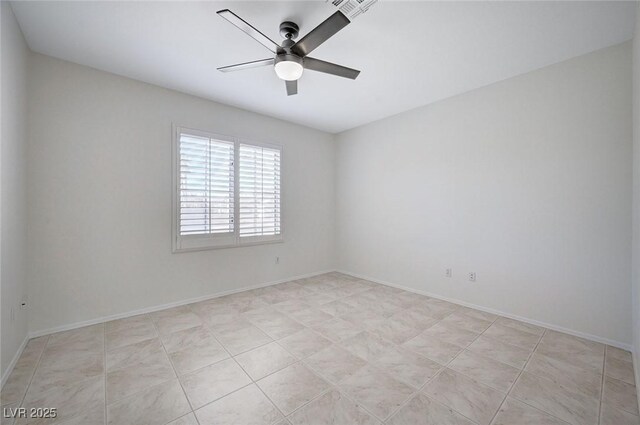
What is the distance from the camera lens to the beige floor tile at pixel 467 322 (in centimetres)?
280

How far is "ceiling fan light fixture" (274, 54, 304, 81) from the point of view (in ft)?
7.06

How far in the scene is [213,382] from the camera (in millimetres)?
1918

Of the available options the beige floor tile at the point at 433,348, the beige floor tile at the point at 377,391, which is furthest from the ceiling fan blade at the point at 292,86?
→ the beige floor tile at the point at 433,348

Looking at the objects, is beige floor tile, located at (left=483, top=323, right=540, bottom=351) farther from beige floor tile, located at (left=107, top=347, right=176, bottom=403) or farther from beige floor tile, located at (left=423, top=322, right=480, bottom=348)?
beige floor tile, located at (left=107, top=347, right=176, bottom=403)

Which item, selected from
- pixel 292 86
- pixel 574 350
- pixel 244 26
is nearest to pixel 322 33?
pixel 244 26

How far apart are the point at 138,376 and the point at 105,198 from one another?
203 centimetres

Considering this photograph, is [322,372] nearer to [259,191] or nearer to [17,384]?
[17,384]

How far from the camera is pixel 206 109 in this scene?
3691mm

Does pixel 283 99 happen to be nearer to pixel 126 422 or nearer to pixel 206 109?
pixel 206 109

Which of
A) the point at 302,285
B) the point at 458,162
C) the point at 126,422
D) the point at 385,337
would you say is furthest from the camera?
the point at 302,285

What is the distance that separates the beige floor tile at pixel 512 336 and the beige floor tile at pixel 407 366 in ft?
3.12

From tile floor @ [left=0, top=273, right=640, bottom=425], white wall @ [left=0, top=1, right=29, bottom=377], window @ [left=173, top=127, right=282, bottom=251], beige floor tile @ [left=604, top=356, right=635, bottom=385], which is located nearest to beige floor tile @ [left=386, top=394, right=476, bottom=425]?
tile floor @ [left=0, top=273, right=640, bottom=425]

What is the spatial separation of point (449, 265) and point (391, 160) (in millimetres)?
1907

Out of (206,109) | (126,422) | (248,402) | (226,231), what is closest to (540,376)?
(248,402)
